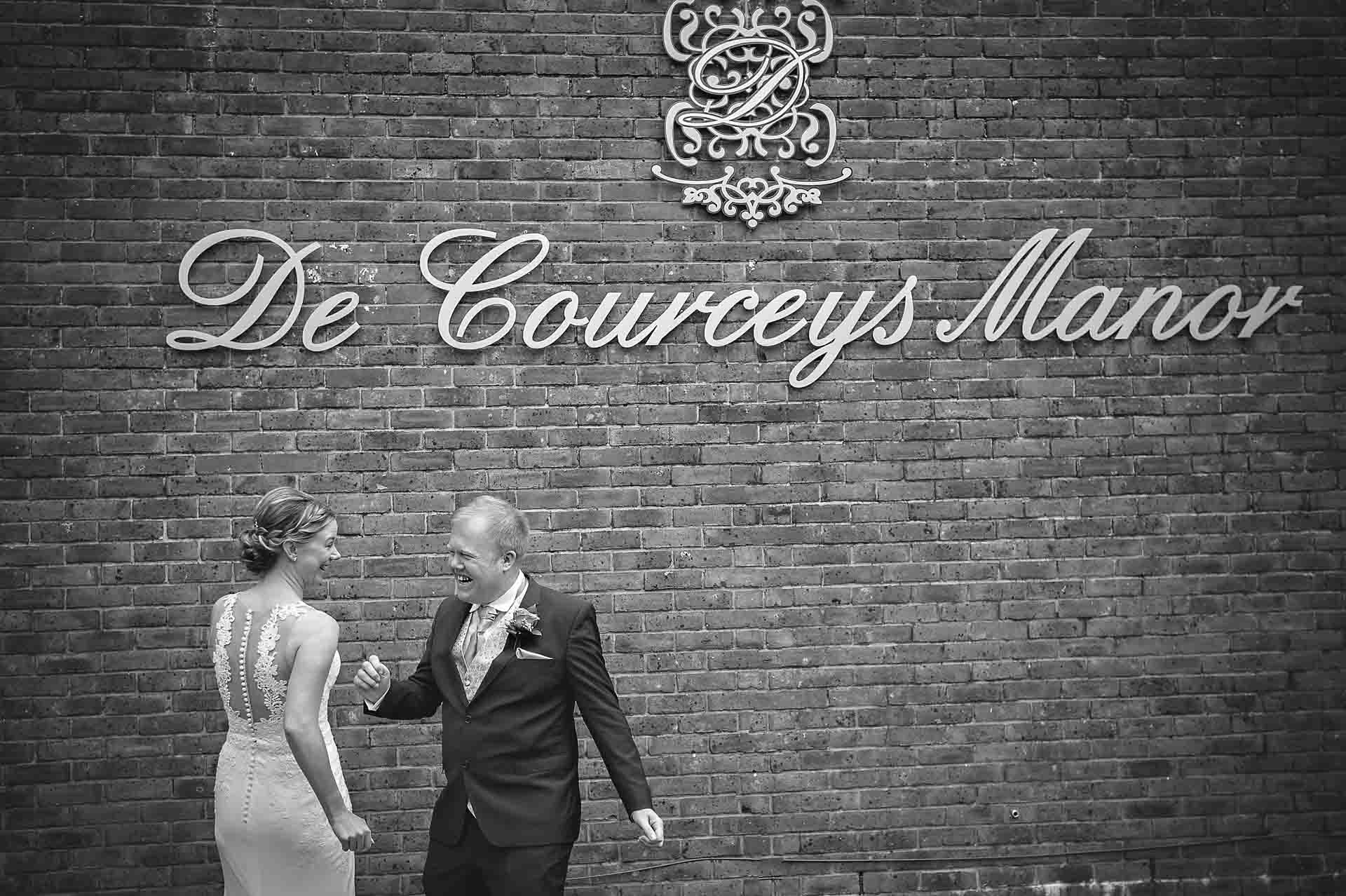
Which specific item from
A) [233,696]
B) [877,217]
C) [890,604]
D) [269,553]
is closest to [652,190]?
[877,217]

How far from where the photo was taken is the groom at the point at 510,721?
3.90m

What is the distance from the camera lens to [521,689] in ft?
13.1

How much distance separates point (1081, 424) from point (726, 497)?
182cm

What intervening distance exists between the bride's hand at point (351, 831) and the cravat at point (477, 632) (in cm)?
64

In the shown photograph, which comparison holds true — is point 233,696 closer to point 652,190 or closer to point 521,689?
point 521,689

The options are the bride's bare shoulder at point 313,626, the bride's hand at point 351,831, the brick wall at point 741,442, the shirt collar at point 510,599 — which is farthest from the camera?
the brick wall at point 741,442

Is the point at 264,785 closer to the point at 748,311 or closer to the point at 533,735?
the point at 533,735

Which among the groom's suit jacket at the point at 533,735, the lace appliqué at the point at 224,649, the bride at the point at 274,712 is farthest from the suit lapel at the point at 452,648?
the lace appliqué at the point at 224,649

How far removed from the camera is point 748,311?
5.68m

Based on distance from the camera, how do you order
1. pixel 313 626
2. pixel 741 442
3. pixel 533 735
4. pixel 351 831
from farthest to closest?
1. pixel 741 442
2. pixel 533 735
3. pixel 313 626
4. pixel 351 831

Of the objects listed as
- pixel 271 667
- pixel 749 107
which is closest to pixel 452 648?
pixel 271 667

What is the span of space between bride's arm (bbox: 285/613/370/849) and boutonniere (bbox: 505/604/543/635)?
59 cm

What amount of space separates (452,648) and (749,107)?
10.1ft

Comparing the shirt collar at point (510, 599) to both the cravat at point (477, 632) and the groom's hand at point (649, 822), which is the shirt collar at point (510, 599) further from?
the groom's hand at point (649, 822)
